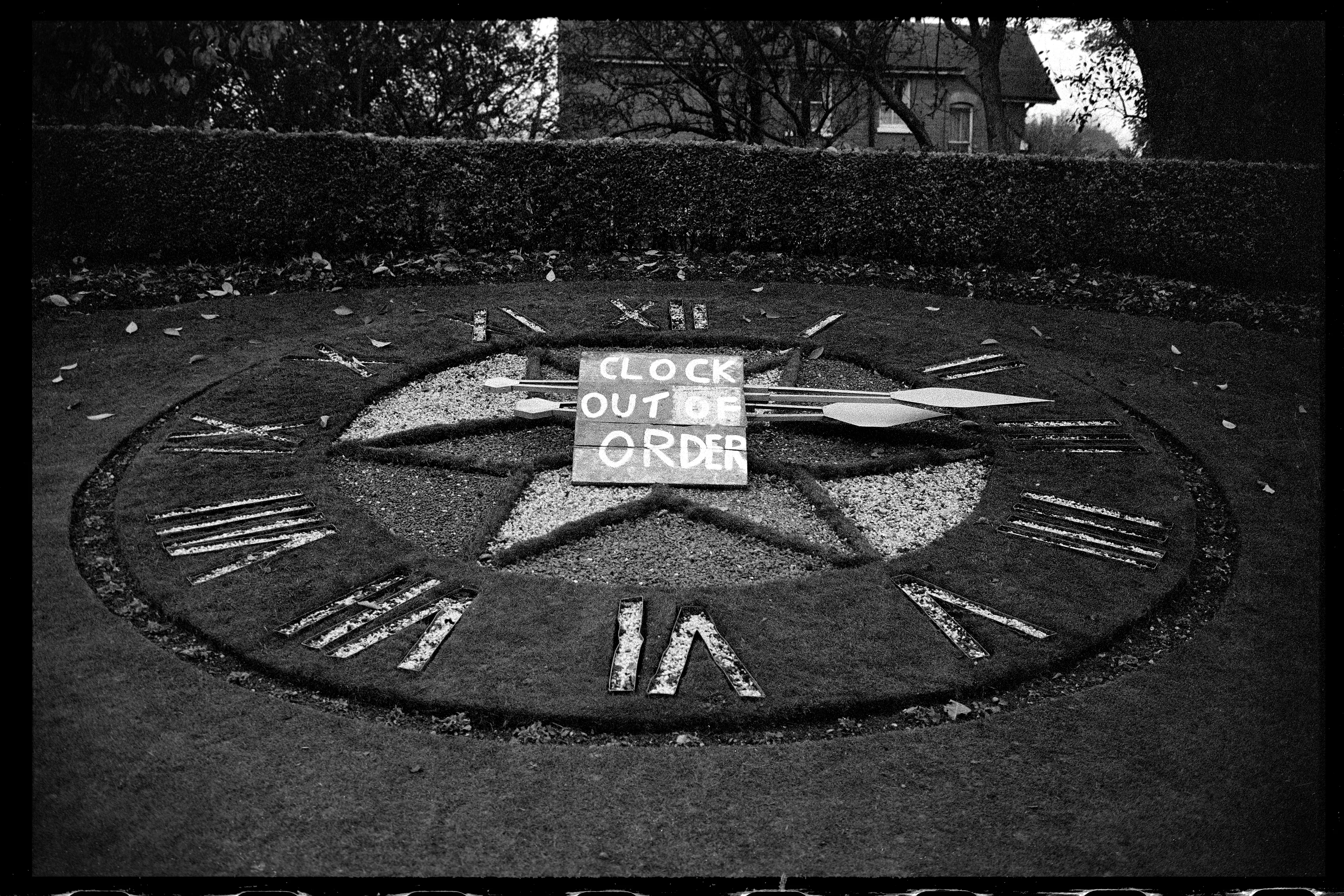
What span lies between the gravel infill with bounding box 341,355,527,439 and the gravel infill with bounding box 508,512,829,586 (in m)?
1.84

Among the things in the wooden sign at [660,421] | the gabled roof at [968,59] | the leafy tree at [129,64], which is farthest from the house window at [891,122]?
the wooden sign at [660,421]

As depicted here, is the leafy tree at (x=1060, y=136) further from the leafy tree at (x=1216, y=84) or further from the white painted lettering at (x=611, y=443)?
the white painted lettering at (x=611, y=443)

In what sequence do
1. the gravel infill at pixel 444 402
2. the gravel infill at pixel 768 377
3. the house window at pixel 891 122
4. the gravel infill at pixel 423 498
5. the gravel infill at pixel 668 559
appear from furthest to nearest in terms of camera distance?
the house window at pixel 891 122 → the gravel infill at pixel 768 377 → the gravel infill at pixel 444 402 → the gravel infill at pixel 423 498 → the gravel infill at pixel 668 559

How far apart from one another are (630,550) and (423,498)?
1483mm

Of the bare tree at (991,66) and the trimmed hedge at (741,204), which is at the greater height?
the bare tree at (991,66)

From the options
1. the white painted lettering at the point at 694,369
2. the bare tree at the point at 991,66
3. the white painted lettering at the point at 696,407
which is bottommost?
the white painted lettering at the point at 696,407

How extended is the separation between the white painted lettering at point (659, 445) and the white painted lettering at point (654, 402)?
0.34 ft

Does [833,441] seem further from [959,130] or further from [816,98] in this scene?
[959,130]

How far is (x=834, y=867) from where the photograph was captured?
402cm

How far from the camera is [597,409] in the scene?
7.43m

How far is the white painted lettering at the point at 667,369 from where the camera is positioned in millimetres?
7578

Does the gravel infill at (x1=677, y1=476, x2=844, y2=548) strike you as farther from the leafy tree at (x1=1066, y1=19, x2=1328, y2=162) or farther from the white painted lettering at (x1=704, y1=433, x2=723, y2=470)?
the leafy tree at (x1=1066, y1=19, x2=1328, y2=162)

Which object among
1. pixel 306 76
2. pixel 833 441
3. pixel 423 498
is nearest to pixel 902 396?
pixel 833 441

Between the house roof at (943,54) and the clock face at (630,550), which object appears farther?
the house roof at (943,54)
